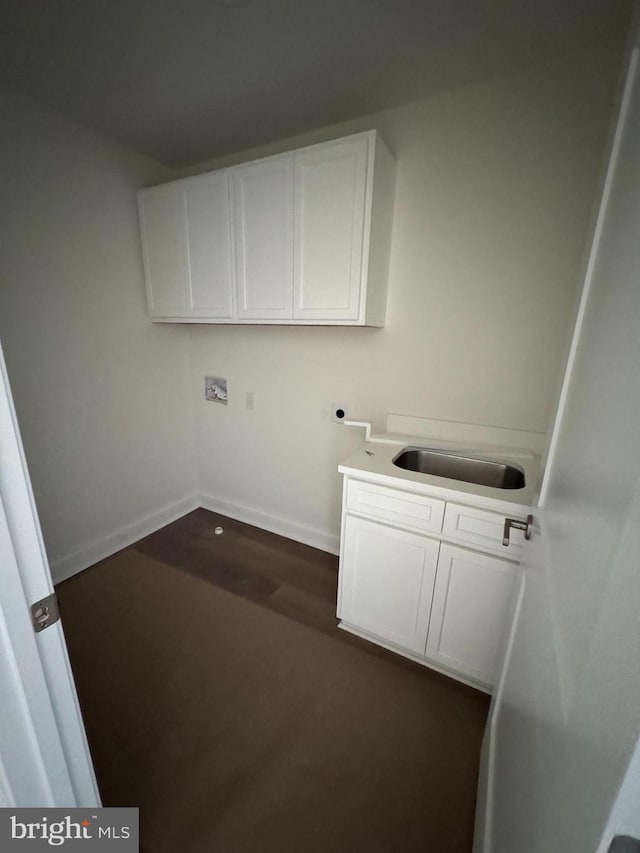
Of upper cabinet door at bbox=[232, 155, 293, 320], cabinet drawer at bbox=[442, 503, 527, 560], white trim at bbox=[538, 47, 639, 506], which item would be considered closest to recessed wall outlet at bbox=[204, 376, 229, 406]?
upper cabinet door at bbox=[232, 155, 293, 320]

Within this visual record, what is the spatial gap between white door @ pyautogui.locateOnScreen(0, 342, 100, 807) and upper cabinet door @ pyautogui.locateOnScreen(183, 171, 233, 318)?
1684 mm

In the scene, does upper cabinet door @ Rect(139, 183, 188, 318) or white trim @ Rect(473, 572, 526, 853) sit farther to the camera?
upper cabinet door @ Rect(139, 183, 188, 318)

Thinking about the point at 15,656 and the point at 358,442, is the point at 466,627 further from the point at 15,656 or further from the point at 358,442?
the point at 15,656

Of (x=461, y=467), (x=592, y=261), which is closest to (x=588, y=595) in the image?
(x=592, y=261)

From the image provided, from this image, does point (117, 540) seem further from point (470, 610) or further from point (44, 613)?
point (470, 610)

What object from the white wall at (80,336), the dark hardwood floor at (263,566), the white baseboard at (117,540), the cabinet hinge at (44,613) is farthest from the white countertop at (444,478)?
the white baseboard at (117,540)

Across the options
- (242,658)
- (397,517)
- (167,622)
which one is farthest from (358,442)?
(167,622)

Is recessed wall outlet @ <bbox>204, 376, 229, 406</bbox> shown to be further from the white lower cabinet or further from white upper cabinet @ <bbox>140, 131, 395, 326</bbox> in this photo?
the white lower cabinet

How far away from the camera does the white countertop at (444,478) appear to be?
→ 1310 millimetres

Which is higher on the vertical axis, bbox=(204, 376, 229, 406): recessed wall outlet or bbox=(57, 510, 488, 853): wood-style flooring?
bbox=(204, 376, 229, 406): recessed wall outlet

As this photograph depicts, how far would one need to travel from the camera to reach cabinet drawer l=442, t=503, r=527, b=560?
1.29 m

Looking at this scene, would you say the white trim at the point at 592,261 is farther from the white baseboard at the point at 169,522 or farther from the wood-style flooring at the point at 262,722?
the white baseboard at the point at 169,522

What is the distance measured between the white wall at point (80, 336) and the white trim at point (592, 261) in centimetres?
239

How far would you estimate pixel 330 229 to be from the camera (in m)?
1.67
